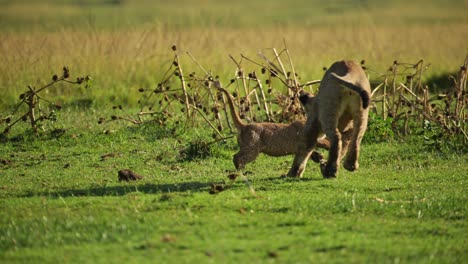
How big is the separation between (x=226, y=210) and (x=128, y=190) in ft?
4.77

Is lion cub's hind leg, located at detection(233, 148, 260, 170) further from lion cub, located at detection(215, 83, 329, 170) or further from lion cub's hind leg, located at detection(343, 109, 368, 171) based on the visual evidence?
lion cub's hind leg, located at detection(343, 109, 368, 171)

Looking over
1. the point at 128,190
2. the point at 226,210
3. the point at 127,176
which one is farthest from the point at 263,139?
the point at 226,210

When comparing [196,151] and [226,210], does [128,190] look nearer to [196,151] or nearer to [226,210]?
[226,210]

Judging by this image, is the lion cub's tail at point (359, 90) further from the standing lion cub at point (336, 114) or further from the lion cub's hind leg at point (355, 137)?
the lion cub's hind leg at point (355, 137)

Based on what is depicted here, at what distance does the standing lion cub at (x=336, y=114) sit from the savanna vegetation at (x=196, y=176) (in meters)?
0.29

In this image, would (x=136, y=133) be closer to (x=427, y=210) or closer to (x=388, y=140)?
(x=388, y=140)

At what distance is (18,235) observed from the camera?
7449mm

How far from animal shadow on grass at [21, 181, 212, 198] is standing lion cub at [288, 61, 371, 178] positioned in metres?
1.31

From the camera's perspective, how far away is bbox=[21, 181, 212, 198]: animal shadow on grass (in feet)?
30.3

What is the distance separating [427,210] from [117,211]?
2764 mm

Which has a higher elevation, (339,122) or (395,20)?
(339,122)

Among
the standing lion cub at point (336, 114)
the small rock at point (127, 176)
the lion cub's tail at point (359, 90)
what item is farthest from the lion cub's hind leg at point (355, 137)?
the small rock at point (127, 176)

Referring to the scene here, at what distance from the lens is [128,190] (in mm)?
9375

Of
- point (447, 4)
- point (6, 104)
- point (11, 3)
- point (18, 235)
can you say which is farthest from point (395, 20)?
point (18, 235)
